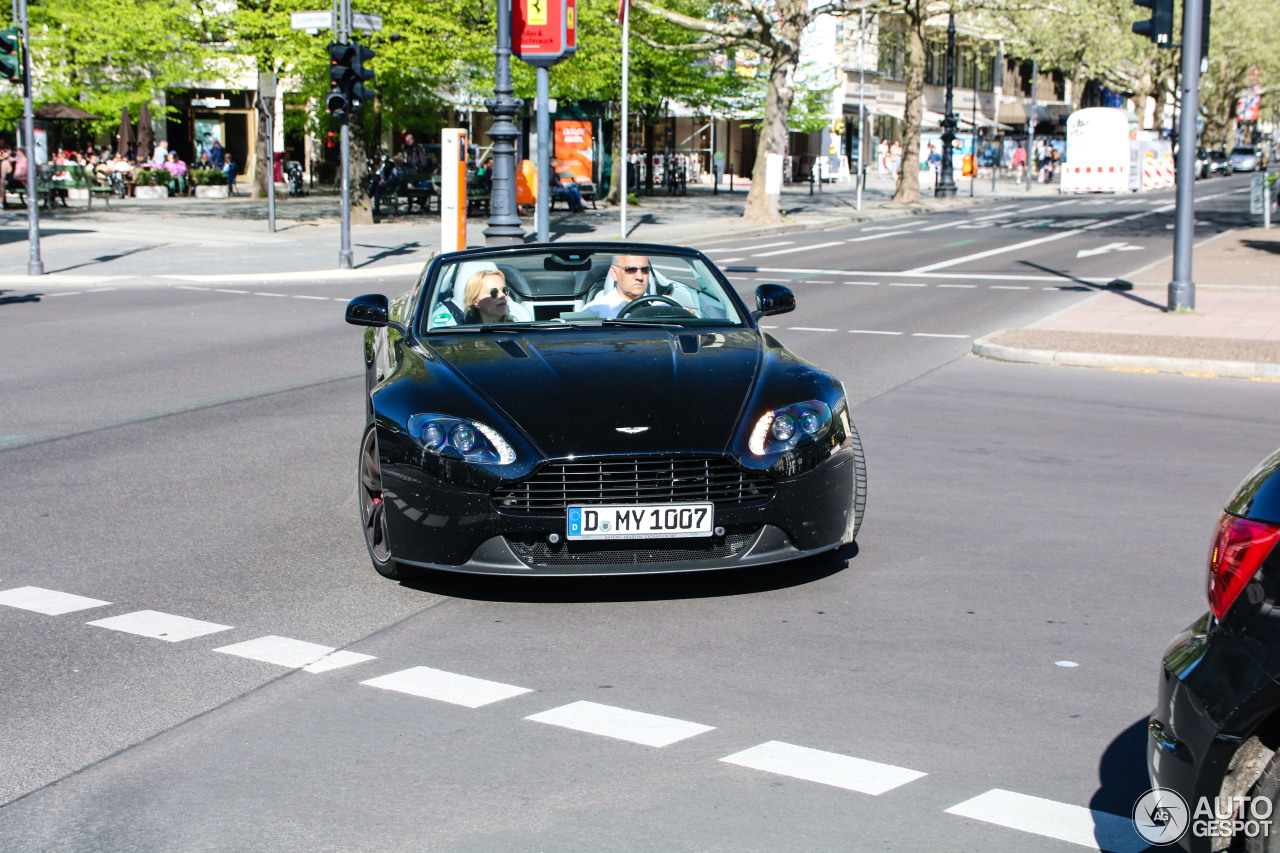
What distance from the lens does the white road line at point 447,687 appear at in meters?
4.72

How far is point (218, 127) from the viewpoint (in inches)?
2073

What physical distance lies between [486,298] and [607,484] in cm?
192

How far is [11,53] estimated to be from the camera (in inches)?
792

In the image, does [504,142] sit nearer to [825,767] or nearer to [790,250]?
[790,250]

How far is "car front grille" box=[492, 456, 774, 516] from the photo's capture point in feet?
18.0

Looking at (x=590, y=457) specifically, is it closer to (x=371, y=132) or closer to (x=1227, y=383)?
(x=1227, y=383)

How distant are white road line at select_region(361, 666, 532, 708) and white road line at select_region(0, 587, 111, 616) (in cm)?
153

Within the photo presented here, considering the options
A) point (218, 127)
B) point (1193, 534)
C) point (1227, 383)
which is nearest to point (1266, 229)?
point (1227, 383)

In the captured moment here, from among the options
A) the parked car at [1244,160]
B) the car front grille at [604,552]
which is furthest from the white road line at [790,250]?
the parked car at [1244,160]

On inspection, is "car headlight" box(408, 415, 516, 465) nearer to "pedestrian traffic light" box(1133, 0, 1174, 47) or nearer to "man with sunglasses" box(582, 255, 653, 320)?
"man with sunglasses" box(582, 255, 653, 320)

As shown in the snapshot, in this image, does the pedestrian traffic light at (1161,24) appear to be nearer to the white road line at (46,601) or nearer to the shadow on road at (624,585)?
the shadow on road at (624,585)

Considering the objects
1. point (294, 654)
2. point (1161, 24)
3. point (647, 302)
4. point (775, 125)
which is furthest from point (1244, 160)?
point (294, 654)

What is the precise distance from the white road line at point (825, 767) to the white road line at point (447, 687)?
881 mm

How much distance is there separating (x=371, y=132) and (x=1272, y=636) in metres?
41.9
